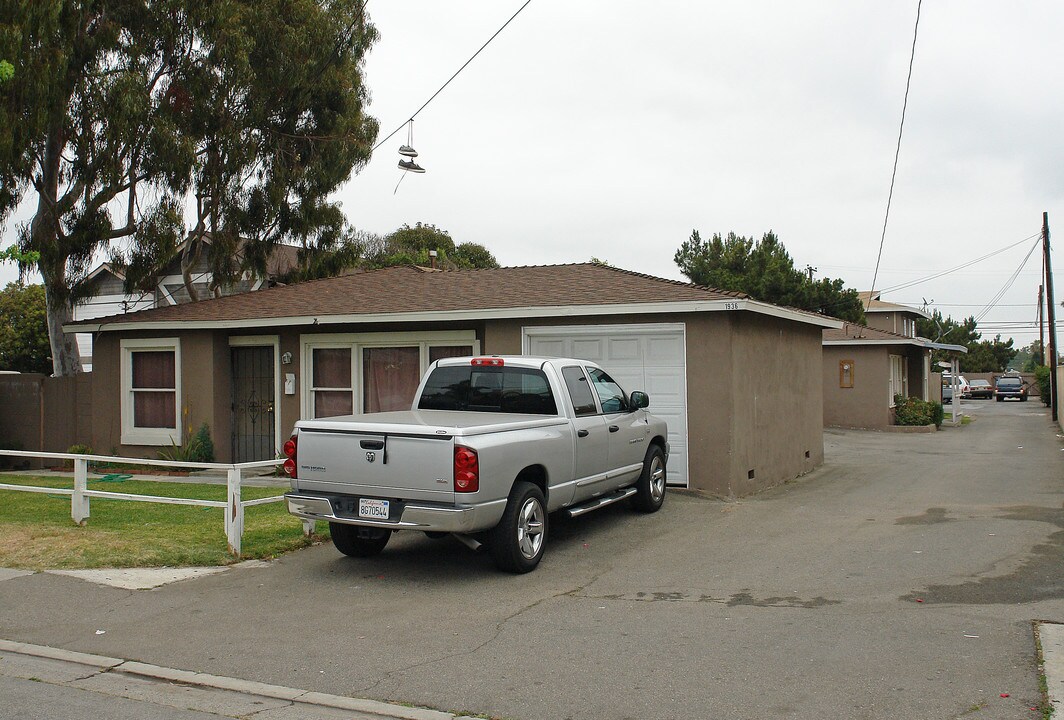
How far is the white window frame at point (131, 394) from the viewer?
16344 mm

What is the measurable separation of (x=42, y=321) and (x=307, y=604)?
3114 centimetres

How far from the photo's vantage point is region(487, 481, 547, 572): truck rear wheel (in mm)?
7996

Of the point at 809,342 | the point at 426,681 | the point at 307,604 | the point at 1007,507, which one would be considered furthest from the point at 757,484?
the point at 426,681

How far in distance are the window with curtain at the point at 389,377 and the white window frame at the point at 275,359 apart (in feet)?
5.54

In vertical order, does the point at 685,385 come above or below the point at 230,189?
below

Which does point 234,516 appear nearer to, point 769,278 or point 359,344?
point 359,344

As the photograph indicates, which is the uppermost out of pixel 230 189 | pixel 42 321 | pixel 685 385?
pixel 230 189

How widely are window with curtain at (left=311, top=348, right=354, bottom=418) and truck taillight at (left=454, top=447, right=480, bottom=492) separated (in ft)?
27.0

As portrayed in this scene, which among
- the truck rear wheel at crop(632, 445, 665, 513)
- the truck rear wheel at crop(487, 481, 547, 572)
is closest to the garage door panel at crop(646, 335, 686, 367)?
the truck rear wheel at crop(632, 445, 665, 513)

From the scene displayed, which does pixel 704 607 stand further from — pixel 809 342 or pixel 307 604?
pixel 809 342

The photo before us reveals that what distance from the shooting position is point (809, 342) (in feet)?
55.7

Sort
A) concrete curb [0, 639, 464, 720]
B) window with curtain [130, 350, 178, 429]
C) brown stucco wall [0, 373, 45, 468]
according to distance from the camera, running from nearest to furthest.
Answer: concrete curb [0, 639, 464, 720] < window with curtain [130, 350, 178, 429] < brown stucco wall [0, 373, 45, 468]

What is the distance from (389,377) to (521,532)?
7.48 meters

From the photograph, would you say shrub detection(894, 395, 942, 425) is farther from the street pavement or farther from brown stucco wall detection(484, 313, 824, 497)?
Result: the street pavement
